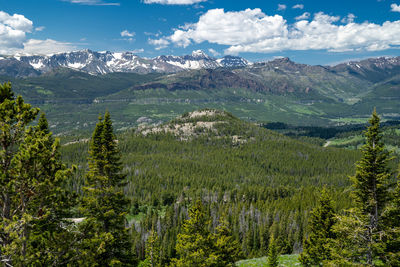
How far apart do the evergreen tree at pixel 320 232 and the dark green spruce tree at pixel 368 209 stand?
49.9ft

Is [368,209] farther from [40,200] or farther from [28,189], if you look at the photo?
[28,189]

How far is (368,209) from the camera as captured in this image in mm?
29172

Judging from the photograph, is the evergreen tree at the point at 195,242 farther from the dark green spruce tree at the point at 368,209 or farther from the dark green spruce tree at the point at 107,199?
the dark green spruce tree at the point at 368,209

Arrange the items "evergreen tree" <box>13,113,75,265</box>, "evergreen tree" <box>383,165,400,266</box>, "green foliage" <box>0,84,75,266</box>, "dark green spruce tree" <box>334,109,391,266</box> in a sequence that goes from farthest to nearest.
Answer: "dark green spruce tree" <box>334,109,391,266</box> → "evergreen tree" <box>383,165,400,266</box> → "evergreen tree" <box>13,113,75,265</box> → "green foliage" <box>0,84,75,266</box>

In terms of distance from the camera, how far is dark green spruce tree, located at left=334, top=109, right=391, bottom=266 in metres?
27.8

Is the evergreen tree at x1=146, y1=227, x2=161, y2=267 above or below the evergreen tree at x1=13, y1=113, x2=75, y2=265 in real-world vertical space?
below

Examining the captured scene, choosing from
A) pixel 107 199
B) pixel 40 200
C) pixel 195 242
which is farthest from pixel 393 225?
pixel 40 200

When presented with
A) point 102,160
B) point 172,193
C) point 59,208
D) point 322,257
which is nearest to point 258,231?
point 172,193

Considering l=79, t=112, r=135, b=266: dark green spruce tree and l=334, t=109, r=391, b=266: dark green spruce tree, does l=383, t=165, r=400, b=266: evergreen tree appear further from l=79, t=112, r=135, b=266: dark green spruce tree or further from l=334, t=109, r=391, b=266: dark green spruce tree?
l=79, t=112, r=135, b=266: dark green spruce tree

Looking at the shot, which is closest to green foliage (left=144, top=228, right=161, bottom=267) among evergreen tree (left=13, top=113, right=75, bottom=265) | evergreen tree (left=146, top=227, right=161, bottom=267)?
evergreen tree (left=146, top=227, right=161, bottom=267)

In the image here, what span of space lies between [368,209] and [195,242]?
19827 millimetres

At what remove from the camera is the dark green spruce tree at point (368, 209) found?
91.2ft

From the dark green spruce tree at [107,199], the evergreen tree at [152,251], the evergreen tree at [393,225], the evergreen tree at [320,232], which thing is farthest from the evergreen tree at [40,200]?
the evergreen tree at [152,251]

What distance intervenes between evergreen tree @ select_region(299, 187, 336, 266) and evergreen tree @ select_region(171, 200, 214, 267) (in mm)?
22868
